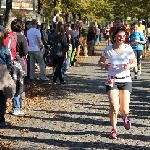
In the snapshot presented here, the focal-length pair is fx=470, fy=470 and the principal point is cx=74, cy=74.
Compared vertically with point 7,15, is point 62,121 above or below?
below

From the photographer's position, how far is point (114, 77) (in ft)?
25.0

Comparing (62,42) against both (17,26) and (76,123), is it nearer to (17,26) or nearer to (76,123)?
(17,26)

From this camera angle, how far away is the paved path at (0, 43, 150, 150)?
24.3ft

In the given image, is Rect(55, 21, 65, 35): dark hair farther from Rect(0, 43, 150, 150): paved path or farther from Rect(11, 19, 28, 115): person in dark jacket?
Rect(11, 19, 28, 115): person in dark jacket

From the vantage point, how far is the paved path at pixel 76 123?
24.3 ft

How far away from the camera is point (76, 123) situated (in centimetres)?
895

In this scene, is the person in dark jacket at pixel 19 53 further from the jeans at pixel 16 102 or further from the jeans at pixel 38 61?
the jeans at pixel 38 61

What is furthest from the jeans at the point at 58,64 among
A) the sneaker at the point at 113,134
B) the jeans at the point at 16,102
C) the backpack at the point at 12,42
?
the sneaker at the point at 113,134

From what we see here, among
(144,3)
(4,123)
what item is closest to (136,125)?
(4,123)

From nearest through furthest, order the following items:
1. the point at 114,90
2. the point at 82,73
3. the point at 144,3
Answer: the point at 114,90 < the point at 82,73 < the point at 144,3

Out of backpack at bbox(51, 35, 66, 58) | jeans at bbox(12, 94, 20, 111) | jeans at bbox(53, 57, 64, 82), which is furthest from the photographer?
jeans at bbox(53, 57, 64, 82)

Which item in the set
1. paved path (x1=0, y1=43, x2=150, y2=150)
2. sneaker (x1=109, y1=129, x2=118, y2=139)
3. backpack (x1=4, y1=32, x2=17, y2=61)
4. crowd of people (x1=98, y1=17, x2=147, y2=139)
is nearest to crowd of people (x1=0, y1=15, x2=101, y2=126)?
backpack (x1=4, y1=32, x2=17, y2=61)

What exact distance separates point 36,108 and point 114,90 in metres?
3.40

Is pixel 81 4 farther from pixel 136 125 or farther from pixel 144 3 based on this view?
pixel 136 125
